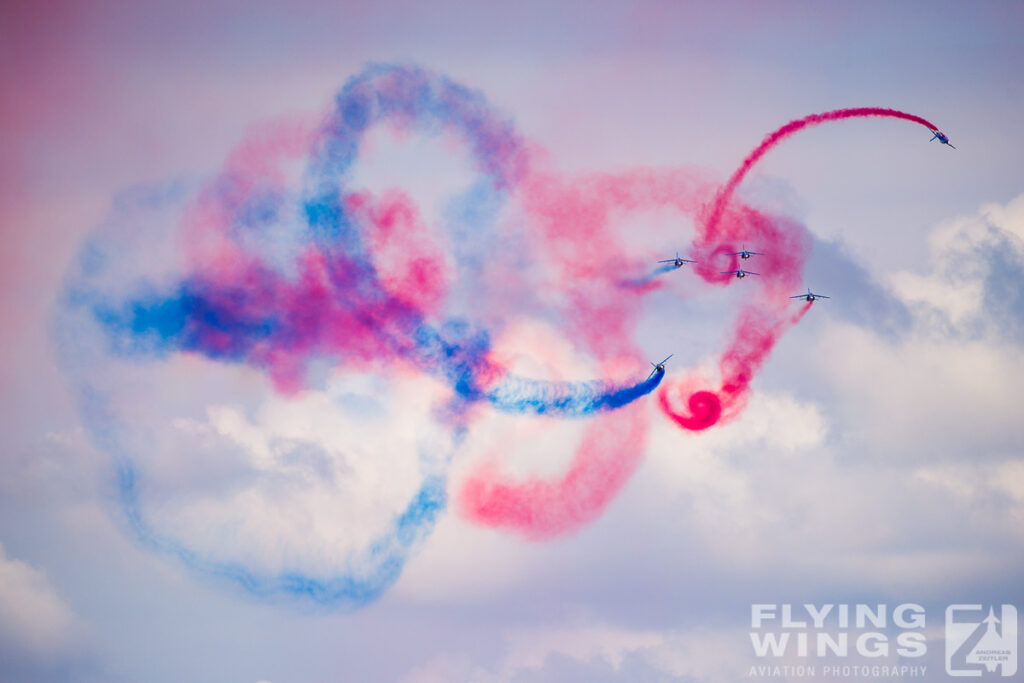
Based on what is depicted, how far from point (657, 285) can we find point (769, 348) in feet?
28.0

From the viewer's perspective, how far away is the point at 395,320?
143m

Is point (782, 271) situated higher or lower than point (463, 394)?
higher

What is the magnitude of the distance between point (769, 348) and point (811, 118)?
50.1ft

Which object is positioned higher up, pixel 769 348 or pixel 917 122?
pixel 917 122

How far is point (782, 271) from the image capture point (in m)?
149

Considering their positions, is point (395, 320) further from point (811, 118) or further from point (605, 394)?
point (811, 118)

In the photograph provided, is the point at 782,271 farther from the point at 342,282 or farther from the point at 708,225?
the point at 342,282

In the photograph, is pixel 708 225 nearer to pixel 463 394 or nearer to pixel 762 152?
pixel 762 152

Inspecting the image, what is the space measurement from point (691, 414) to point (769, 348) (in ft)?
23.2

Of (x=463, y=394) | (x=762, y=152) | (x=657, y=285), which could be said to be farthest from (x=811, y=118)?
(x=463, y=394)

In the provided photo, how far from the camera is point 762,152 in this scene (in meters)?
143

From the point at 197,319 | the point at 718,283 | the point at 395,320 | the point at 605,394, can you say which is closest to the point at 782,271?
the point at 718,283

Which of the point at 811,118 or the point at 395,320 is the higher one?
the point at 811,118

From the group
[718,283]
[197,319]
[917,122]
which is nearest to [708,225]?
[718,283]
